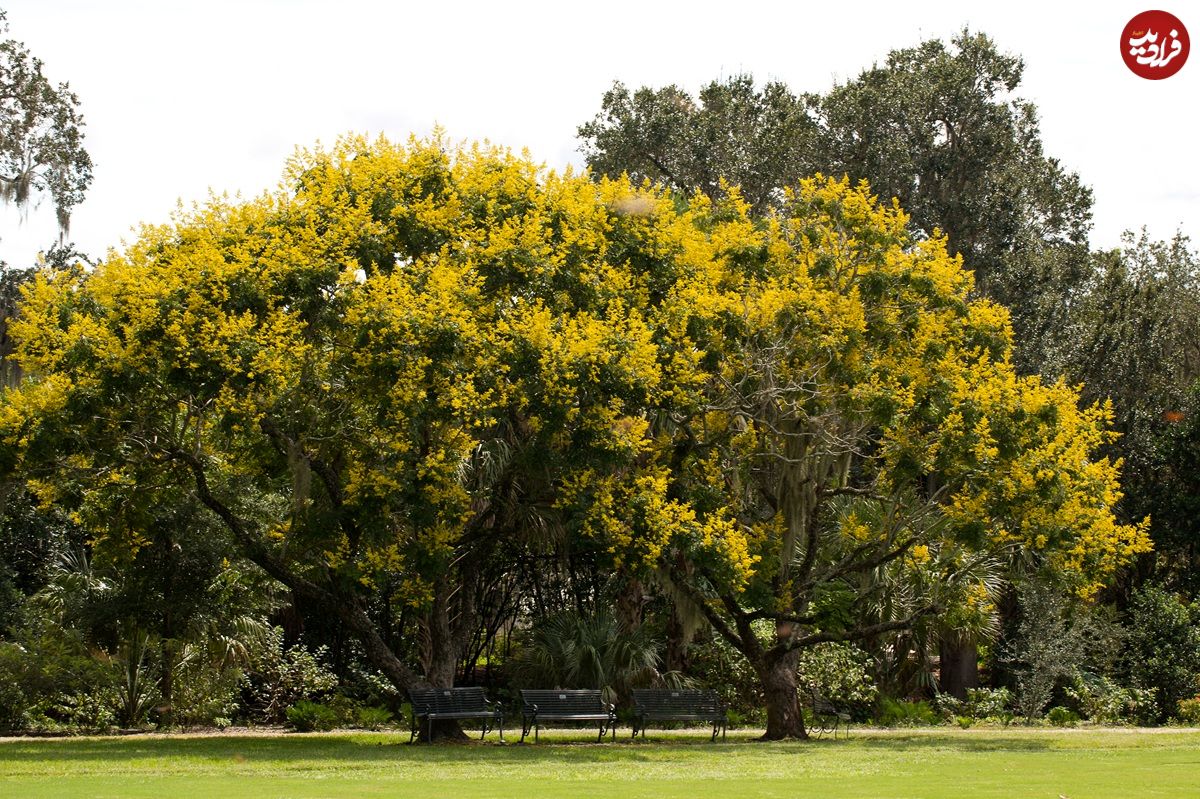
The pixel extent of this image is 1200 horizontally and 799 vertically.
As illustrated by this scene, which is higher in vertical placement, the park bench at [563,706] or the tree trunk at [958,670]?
the tree trunk at [958,670]

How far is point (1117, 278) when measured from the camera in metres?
34.3

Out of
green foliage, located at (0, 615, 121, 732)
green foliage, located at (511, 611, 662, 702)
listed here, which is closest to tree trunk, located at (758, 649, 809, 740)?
green foliage, located at (511, 611, 662, 702)

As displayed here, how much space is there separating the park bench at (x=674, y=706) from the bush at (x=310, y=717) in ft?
17.0

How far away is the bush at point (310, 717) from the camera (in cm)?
2197

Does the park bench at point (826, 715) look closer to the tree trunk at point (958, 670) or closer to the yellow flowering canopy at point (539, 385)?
the yellow flowering canopy at point (539, 385)

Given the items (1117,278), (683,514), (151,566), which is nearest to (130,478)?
(151,566)

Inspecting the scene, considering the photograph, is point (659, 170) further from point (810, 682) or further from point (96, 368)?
point (96, 368)

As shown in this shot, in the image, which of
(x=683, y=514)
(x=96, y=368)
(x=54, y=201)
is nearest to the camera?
(x=96, y=368)

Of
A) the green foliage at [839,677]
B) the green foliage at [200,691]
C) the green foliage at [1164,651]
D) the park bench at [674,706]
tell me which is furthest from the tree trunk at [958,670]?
the green foliage at [200,691]

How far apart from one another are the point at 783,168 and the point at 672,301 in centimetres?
1669

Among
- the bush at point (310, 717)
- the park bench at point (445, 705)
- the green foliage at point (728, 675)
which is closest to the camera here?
the park bench at point (445, 705)

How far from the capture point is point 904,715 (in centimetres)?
2530

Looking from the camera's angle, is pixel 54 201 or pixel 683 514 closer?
pixel 683 514

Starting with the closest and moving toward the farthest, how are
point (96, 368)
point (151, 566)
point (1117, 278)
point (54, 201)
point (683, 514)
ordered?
point (96, 368) → point (683, 514) → point (151, 566) → point (54, 201) → point (1117, 278)
